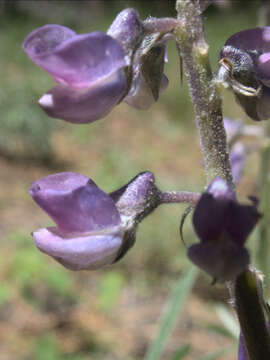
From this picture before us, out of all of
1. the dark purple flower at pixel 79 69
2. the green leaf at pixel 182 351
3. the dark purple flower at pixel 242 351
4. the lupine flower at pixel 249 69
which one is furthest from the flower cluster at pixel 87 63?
the green leaf at pixel 182 351

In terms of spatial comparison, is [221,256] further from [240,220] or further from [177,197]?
[177,197]

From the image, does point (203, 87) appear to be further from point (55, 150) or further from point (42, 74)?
point (42, 74)

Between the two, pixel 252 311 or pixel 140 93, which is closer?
pixel 252 311

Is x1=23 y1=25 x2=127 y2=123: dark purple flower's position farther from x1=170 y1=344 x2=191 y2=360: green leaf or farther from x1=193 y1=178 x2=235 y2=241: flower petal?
x1=170 y1=344 x2=191 y2=360: green leaf

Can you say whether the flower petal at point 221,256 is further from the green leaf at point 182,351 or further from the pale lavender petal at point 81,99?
the green leaf at point 182,351

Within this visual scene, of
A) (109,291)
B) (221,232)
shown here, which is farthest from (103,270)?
(221,232)

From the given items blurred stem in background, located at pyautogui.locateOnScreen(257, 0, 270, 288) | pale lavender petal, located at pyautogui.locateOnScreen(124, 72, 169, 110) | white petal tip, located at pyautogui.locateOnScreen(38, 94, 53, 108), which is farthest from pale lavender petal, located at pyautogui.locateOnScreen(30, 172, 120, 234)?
blurred stem in background, located at pyautogui.locateOnScreen(257, 0, 270, 288)

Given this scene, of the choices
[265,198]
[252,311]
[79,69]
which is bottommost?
[265,198]
